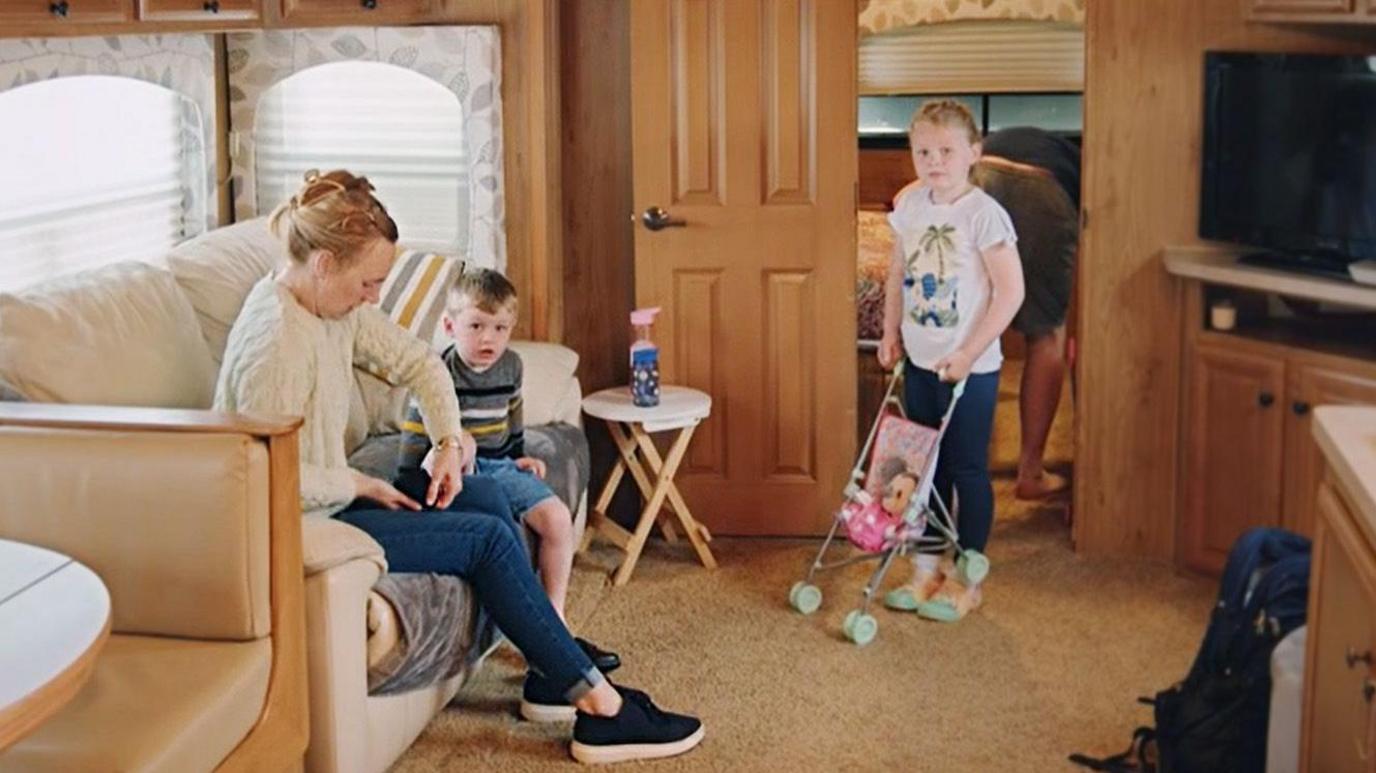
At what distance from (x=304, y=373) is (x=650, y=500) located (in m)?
1.61

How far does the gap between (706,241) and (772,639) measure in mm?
1229

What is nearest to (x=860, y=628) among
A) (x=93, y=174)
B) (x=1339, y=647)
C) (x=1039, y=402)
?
(x=1039, y=402)

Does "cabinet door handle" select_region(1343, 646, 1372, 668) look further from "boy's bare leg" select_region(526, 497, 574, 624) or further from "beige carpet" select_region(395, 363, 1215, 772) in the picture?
"boy's bare leg" select_region(526, 497, 574, 624)

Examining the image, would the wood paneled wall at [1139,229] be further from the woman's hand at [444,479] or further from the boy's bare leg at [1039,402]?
the woman's hand at [444,479]

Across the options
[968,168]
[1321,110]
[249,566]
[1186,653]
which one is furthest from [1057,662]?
[249,566]

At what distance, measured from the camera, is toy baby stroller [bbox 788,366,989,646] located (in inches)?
183

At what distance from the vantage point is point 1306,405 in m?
4.67

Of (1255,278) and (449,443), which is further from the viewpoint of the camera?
(1255,278)

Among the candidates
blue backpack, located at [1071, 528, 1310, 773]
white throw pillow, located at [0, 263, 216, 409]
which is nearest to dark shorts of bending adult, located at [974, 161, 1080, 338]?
blue backpack, located at [1071, 528, 1310, 773]

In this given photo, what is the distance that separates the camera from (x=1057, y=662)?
4.46 meters

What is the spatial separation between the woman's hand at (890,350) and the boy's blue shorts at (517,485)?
1.04 metres

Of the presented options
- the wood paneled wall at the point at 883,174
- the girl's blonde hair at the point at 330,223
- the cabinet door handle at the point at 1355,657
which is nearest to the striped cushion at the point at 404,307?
the girl's blonde hair at the point at 330,223

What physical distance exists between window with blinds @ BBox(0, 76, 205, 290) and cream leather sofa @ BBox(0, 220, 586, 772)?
0.26m

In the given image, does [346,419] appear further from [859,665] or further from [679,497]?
[679,497]
